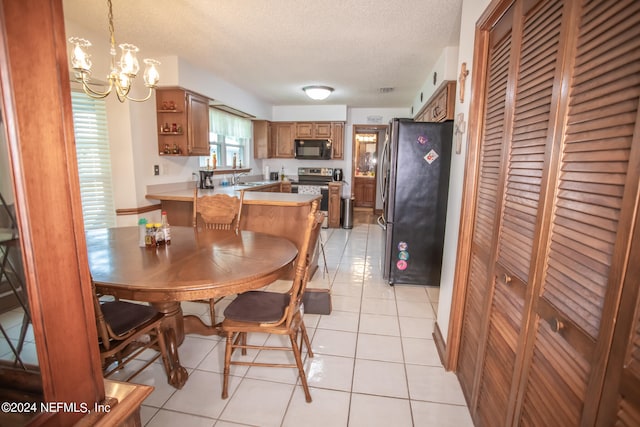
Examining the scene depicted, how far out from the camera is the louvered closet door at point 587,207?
692mm

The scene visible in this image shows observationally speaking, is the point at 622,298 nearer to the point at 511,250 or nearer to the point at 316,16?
the point at 511,250

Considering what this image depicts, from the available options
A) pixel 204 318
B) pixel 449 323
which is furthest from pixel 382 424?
pixel 204 318

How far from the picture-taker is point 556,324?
0.88 m

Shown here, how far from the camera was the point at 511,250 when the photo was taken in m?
1.22

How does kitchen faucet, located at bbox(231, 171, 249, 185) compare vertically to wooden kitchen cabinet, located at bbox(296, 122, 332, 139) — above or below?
below

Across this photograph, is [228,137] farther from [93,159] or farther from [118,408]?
[118,408]

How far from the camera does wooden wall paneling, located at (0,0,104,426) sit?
463 mm

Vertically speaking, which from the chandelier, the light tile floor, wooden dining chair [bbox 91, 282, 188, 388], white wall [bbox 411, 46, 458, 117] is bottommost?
the light tile floor

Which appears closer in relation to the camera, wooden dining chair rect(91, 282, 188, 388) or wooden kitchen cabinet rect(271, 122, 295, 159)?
wooden dining chair rect(91, 282, 188, 388)

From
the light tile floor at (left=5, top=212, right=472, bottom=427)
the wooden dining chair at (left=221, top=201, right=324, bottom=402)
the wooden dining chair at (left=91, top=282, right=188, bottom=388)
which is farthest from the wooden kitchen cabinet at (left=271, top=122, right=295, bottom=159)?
the wooden dining chair at (left=91, top=282, right=188, bottom=388)

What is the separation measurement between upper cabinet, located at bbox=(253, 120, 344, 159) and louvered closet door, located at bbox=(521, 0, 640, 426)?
17.9ft

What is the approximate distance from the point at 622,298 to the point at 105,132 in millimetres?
3870

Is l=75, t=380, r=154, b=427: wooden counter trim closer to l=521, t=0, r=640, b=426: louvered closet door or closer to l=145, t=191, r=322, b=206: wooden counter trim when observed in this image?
l=521, t=0, r=640, b=426: louvered closet door

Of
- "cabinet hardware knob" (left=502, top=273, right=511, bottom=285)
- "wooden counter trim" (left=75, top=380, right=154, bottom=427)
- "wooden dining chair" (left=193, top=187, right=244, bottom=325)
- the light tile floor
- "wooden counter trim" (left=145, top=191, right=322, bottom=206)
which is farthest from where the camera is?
"wooden counter trim" (left=145, top=191, right=322, bottom=206)
